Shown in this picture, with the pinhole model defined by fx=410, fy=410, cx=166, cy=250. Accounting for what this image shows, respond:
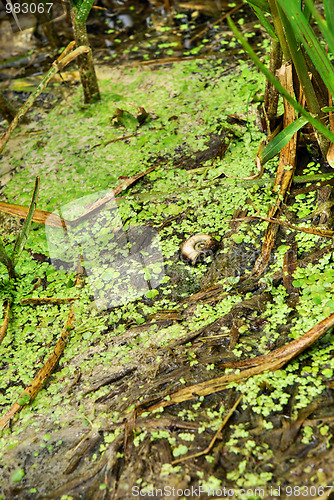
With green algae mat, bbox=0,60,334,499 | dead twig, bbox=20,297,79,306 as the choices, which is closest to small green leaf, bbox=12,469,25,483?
green algae mat, bbox=0,60,334,499

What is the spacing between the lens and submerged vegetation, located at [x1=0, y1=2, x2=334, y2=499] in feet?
4.48

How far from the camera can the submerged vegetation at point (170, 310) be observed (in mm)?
1366

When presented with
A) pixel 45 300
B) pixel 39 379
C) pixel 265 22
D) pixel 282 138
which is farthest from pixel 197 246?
pixel 265 22

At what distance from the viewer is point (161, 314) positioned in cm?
186

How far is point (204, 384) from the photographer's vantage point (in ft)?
5.01

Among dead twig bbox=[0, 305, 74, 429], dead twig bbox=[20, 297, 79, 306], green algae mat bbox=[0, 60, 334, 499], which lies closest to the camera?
green algae mat bbox=[0, 60, 334, 499]

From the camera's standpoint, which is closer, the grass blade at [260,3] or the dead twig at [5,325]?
the grass blade at [260,3]

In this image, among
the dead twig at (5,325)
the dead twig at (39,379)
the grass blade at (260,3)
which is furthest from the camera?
the dead twig at (5,325)

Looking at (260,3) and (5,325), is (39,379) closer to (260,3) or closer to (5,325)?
(5,325)

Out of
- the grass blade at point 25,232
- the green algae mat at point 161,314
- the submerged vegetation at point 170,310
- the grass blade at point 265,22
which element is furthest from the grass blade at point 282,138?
the grass blade at point 25,232

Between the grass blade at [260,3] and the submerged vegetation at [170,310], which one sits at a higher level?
the grass blade at [260,3]

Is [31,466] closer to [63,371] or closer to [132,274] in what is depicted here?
[63,371]

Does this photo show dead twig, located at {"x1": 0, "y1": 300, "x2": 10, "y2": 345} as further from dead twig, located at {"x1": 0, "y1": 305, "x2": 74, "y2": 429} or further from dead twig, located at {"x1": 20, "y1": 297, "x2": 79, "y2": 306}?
dead twig, located at {"x1": 0, "y1": 305, "x2": 74, "y2": 429}

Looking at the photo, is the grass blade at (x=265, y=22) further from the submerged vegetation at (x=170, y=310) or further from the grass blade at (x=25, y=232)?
the grass blade at (x=25, y=232)
